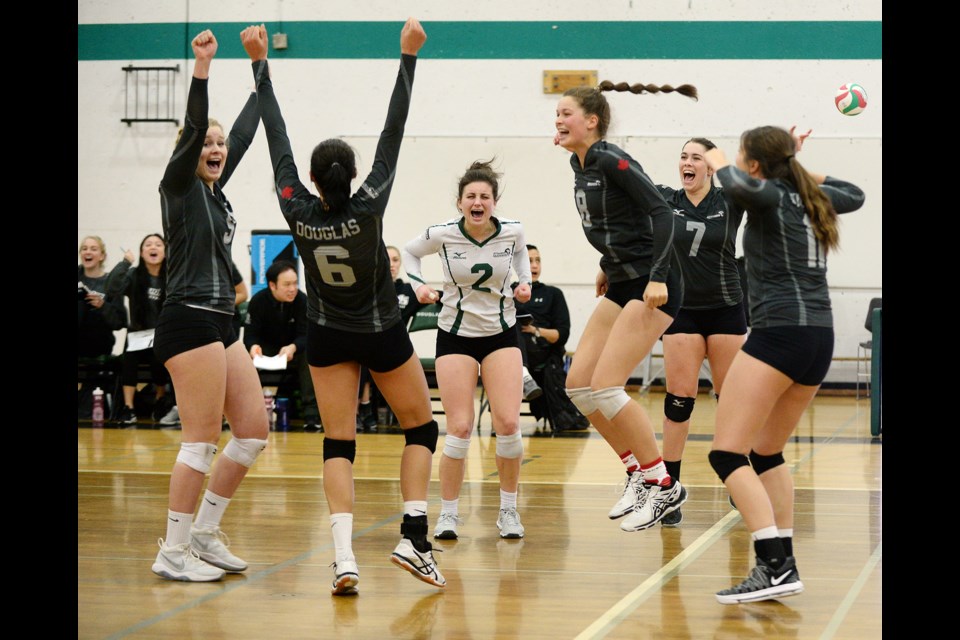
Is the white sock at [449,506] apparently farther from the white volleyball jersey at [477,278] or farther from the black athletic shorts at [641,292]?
the black athletic shorts at [641,292]

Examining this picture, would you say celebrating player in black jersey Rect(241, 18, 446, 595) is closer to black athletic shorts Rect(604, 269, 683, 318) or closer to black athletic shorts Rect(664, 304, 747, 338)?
black athletic shorts Rect(604, 269, 683, 318)

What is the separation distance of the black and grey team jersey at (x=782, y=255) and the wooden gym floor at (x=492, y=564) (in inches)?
42.3

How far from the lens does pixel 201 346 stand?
177 inches

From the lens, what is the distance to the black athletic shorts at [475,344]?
5.52m

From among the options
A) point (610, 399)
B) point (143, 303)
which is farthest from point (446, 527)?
point (143, 303)

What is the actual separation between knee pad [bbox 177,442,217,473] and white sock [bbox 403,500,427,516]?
0.82 meters

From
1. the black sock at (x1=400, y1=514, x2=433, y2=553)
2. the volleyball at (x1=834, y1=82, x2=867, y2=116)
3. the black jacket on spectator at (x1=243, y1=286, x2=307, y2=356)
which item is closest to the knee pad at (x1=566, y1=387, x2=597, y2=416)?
the black sock at (x1=400, y1=514, x2=433, y2=553)

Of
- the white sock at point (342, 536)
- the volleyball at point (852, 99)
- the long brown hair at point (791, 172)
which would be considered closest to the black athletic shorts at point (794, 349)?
the long brown hair at point (791, 172)

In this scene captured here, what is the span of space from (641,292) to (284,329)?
231 inches

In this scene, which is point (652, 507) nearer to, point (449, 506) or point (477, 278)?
point (449, 506)

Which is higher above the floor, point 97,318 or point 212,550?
point 97,318

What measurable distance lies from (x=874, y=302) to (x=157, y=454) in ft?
27.4
